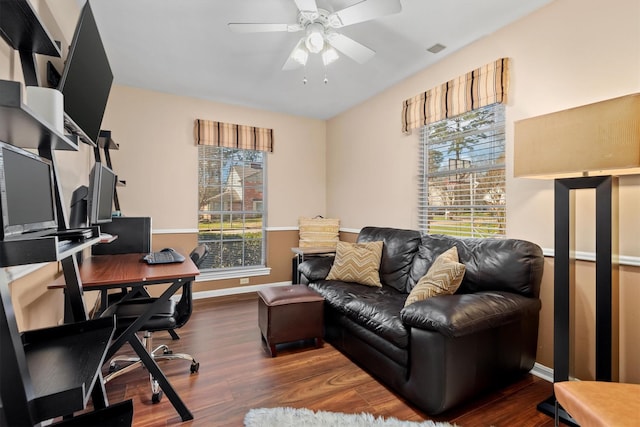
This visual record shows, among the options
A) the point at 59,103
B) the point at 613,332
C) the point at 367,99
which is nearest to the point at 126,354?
the point at 59,103

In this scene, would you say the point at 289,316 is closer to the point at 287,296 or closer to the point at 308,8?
the point at 287,296

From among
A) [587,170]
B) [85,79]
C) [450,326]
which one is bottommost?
[450,326]

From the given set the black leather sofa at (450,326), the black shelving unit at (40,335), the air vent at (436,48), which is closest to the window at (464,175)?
the black leather sofa at (450,326)

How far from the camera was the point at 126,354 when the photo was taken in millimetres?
2570

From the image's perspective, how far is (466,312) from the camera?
1.74m

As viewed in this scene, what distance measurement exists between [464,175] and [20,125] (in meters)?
3.00

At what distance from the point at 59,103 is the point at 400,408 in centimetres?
234

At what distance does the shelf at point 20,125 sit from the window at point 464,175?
9.31 ft

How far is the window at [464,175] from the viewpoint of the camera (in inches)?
101

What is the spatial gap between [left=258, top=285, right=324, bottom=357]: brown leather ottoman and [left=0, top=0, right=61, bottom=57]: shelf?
6.75 feet

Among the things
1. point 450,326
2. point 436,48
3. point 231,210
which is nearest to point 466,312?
point 450,326

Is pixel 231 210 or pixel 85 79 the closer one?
pixel 85 79

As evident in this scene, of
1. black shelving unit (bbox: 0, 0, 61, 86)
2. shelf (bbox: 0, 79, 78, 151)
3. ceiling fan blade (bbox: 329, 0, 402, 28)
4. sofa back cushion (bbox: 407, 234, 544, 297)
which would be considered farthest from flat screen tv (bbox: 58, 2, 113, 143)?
sofa back cushion (bbox: 407, 234, 544, 297)

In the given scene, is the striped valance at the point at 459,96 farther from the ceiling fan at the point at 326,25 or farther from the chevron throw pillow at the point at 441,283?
the chevron throw pillow at the point at 441,283
